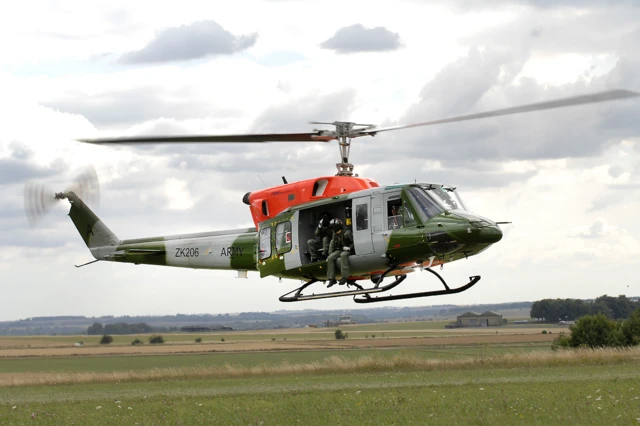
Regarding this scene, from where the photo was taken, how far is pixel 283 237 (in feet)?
77.3

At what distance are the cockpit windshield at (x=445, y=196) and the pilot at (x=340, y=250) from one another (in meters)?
2.60

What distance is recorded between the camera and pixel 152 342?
5295 inches

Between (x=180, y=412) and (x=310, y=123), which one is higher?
(x=310, y=123)

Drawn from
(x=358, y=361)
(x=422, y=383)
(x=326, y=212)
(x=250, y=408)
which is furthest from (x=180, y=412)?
(x=358, y=361)

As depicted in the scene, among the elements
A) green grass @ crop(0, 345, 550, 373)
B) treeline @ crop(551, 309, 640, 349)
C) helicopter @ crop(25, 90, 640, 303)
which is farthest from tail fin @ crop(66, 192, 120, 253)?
green grass @ crop(0, 345, 550, 373)

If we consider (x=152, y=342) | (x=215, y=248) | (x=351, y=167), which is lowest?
(x=152, y=342)

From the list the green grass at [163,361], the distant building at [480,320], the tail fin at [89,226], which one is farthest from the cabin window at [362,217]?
the distant building at [480,320]

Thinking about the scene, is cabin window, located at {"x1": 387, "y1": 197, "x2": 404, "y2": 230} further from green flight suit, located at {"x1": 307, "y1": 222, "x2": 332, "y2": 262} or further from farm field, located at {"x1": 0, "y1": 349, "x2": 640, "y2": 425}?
farm field, located at {"x1": 0, "y1": 349, "x2": 640, "y2": 425}

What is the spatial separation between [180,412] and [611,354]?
1055 inches

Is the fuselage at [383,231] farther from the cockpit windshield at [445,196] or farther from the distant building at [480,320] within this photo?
the distant building at [480,320]

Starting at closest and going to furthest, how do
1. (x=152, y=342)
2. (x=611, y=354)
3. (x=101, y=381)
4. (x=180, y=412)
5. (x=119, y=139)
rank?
1. (x=180, y=412)
2. (x=119, y=139)
3. (x=611, y=354)
4. (x=101, y=381)
5. (x=152, y=342)

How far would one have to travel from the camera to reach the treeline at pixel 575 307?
153875 mm

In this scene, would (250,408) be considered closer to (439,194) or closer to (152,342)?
(439,194)

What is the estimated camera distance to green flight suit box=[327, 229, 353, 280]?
21641mm
